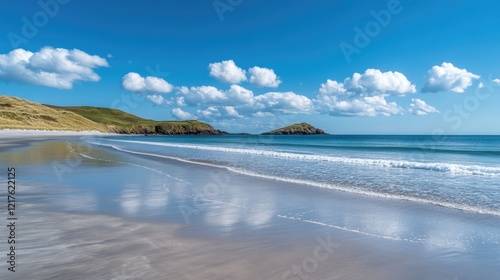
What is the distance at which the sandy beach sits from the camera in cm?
505

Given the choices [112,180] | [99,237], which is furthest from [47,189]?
[99,237]

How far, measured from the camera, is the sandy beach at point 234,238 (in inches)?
199

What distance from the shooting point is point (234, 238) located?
22.3 feet

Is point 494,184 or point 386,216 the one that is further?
point 494,184

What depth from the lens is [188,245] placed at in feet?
20.4

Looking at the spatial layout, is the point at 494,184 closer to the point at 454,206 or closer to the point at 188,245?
the point at 454,206

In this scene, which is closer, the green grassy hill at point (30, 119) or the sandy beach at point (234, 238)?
the sandy beach at point (234, 238)

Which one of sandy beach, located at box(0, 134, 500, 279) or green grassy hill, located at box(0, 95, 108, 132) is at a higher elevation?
green grassy hill, located at box(0, 95, 108, 132)

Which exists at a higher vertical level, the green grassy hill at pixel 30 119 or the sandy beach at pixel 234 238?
the green grassy hill at pixel 30 119

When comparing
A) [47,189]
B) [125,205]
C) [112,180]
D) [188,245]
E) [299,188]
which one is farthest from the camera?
[112,180]

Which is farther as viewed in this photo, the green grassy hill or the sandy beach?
the green grassy hill

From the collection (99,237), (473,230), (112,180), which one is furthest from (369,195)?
(112,180)

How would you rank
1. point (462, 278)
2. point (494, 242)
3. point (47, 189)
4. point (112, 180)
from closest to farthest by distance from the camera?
point (462, 278)
point (494, 242)
point (47, 189)
point (112, 180)

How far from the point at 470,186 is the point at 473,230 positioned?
8.37m
